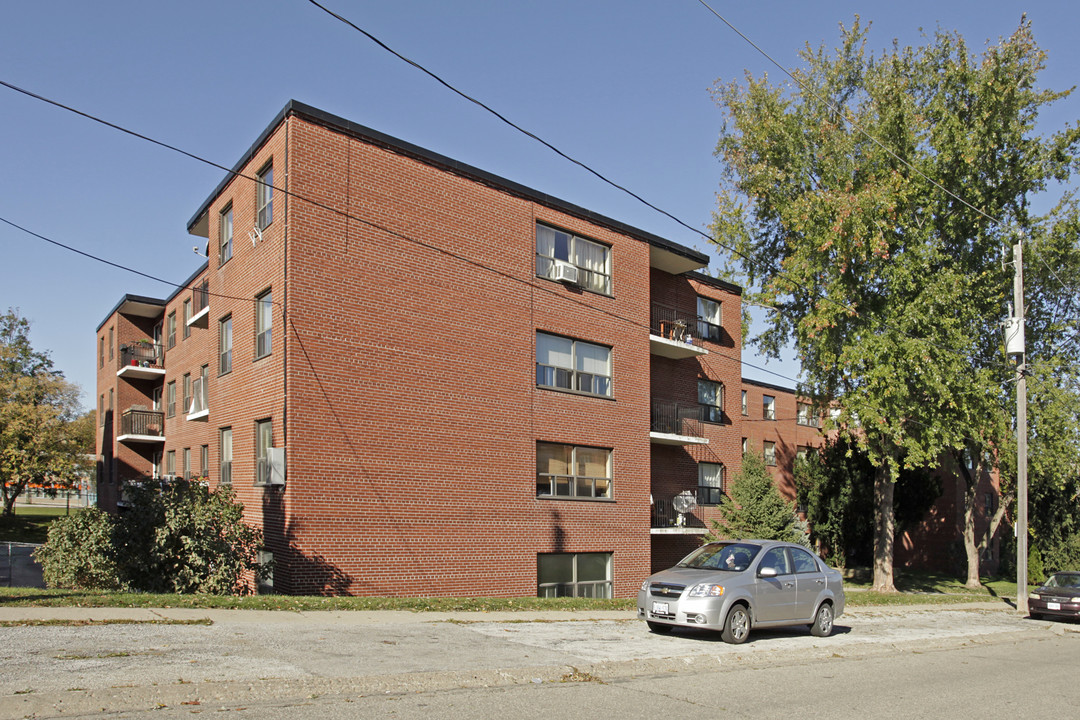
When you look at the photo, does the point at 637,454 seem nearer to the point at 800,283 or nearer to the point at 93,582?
the point at 800,283

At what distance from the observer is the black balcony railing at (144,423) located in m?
35.2

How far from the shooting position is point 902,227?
1072 inches

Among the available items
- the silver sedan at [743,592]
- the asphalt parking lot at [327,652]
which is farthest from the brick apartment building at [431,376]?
the silver sedan at [743,592]

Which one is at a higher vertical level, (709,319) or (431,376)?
(709,319)

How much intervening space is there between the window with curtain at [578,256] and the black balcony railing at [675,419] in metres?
4.78

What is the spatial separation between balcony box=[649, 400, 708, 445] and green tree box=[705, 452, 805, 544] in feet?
6.15

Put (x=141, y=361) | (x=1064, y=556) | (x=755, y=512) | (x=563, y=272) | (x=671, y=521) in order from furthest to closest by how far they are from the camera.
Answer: (x=1064, y=556), (x=141, y=361), (x=671, y=521), (x=755, y=512), (x=563, y=272)

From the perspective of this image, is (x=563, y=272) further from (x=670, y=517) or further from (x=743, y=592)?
(x=743, y=592)

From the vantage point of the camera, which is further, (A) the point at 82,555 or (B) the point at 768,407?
(B) the point at 768,407

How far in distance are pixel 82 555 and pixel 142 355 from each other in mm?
23806

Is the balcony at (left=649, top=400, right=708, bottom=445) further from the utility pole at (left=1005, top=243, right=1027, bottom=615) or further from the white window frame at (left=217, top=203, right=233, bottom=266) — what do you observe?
the white window frame at (left=217, top=203, right=233, bottom=266)

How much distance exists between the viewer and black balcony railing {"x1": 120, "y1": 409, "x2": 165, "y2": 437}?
3525 cm

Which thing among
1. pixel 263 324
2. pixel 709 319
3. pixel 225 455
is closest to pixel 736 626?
pixel 263 324

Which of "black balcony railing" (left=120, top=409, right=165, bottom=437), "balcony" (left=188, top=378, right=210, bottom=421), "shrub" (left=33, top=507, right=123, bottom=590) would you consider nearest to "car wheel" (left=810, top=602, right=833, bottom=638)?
"shrub" (left=33, top=507, right=123, bottom=590)
